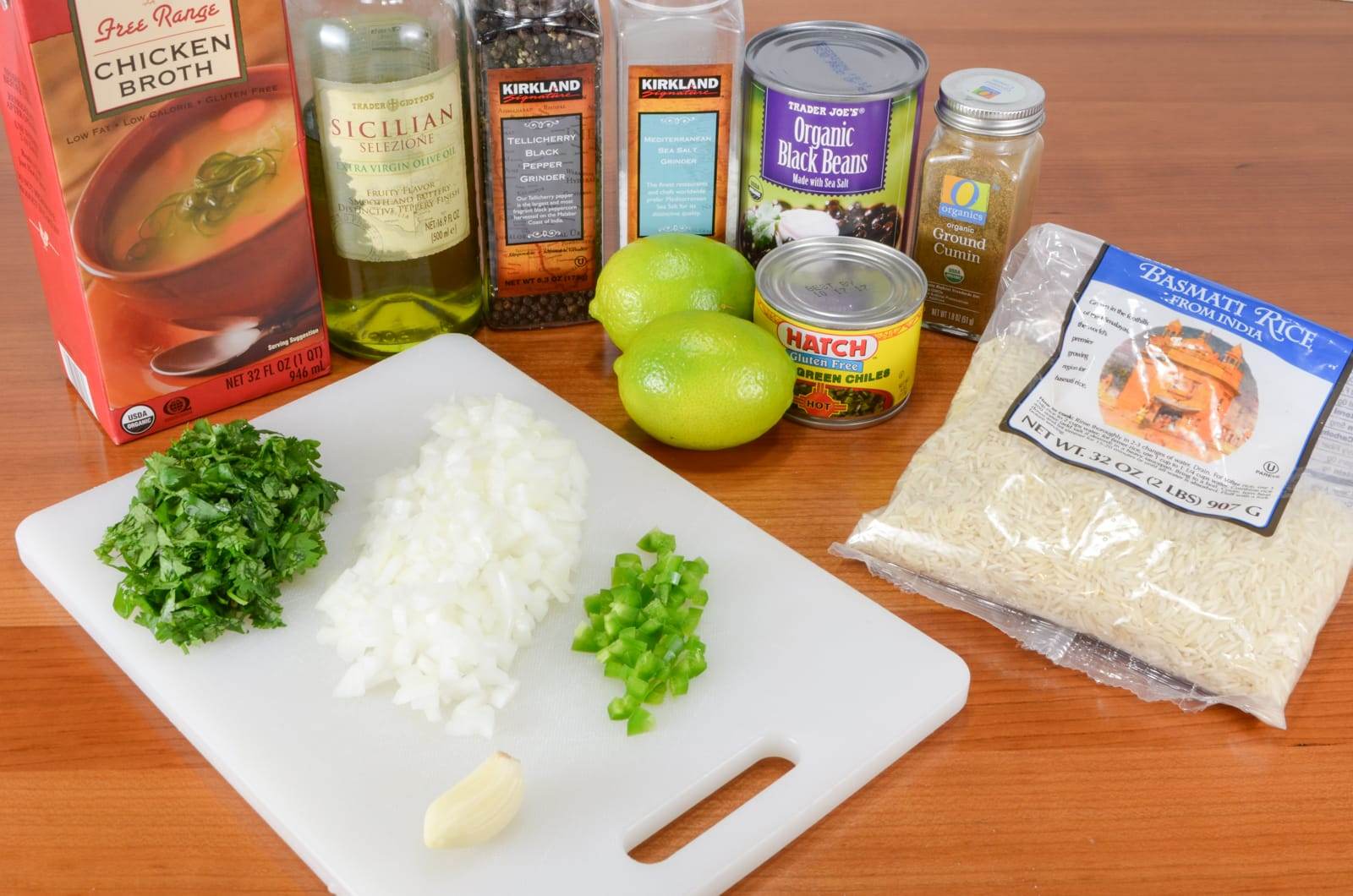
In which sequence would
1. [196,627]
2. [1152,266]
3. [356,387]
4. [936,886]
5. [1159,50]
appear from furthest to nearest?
[1159,50] < [356,387] < [1152,266] < [196,627] < [936,886]

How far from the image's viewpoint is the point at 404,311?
4.88ft

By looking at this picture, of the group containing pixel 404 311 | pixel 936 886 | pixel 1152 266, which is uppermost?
pixel 1152 266

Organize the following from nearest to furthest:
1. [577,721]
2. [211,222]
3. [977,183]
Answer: [577,721], [211,222], [977,183]

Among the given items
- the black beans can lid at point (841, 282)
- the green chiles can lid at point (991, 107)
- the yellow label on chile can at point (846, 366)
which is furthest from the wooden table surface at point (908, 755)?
the green chiles can lid at point (991, 107)

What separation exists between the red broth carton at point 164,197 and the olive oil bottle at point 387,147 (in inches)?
1.7

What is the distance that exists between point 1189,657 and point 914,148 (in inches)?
24.4

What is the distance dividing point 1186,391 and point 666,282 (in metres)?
0.50

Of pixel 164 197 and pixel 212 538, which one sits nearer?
pixel 212 538

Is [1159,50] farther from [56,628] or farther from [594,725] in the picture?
[56,628]

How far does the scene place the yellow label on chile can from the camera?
1.32 meters

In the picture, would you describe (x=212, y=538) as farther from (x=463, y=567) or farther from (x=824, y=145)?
(x=824, y=145)

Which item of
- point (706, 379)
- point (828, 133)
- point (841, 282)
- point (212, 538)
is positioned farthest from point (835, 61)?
point (212, 538)

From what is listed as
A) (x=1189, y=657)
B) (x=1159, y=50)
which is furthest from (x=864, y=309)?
(x=1159, y=50)

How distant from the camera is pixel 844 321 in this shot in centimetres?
131
